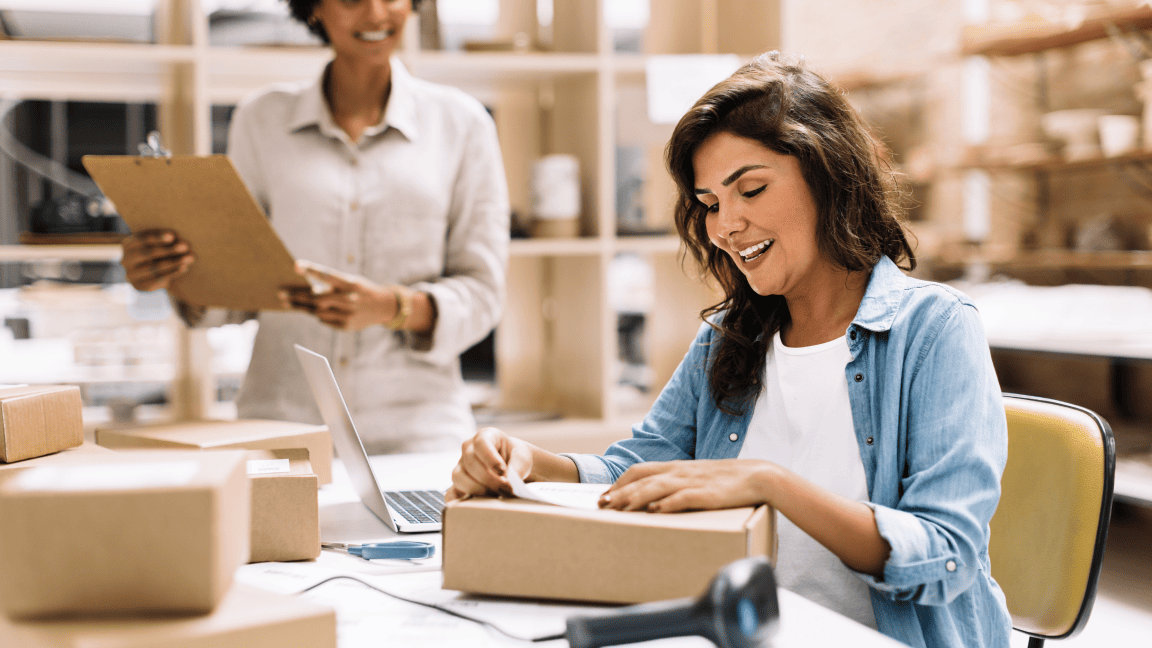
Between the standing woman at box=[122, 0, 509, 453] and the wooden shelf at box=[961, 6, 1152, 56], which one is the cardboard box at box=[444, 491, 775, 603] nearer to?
the standing woman at box=[122, 0, 509, 453]

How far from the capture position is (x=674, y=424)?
1325mm

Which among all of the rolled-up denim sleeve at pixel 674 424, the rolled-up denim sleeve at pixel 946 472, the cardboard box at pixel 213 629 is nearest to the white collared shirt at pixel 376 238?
the rolled-up denim sleeve at pixel 674 424

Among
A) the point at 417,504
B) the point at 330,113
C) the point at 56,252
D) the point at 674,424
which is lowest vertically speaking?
the point at 417,504

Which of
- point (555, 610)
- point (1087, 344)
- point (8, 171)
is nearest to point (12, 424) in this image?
point (555, 610)

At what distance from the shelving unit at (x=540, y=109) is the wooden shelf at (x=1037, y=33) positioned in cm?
130

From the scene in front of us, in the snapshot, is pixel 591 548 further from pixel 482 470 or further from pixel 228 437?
pixel 228 437

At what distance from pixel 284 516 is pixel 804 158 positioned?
2.46 feet

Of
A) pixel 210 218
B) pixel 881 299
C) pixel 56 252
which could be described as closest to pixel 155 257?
pixel 210 218

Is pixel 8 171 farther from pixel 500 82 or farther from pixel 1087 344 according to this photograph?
pixel 1087 344

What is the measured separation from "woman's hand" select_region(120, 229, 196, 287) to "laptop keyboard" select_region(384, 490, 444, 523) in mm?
586

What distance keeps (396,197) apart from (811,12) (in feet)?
13.0

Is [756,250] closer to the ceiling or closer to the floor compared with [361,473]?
closer to the ceiling

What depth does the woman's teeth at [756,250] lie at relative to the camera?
1.15 meters

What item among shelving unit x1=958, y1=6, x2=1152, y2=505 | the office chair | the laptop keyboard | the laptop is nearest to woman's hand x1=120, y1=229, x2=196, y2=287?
the laptop
